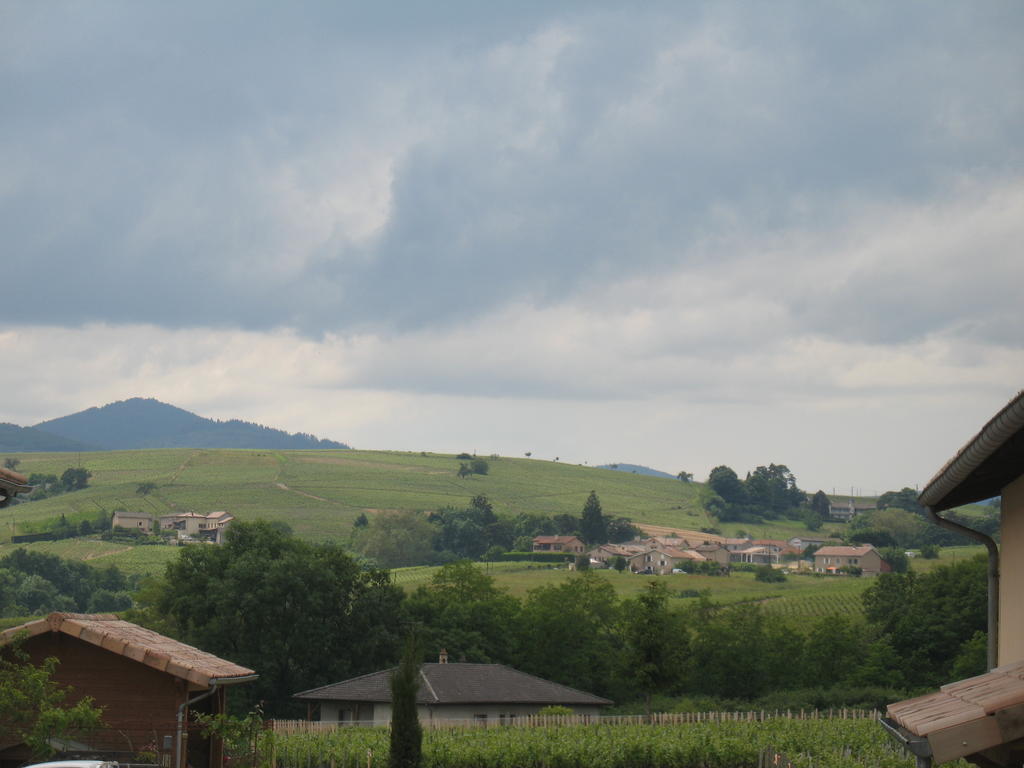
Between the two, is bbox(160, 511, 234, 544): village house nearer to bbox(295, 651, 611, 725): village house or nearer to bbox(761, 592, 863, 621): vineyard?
bbox(761, 592, 863, 621): vineyard

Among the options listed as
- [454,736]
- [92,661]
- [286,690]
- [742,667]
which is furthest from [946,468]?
[742,667]

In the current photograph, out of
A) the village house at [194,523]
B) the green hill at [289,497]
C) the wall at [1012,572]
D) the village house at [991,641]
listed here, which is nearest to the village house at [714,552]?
the green hill at [289,497]

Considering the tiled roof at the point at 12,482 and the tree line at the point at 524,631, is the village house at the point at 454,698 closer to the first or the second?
the tree line at the point at 524,631

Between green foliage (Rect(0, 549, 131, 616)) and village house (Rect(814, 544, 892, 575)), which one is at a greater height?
village house (Rect(814, 544, 892, 575))

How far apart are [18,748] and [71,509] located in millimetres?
150345

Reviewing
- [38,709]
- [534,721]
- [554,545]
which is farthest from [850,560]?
[38,709]

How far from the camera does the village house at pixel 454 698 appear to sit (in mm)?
46594

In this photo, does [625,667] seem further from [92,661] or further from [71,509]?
[71,509]

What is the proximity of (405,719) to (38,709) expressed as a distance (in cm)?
915

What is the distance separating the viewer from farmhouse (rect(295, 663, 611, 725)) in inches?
1836

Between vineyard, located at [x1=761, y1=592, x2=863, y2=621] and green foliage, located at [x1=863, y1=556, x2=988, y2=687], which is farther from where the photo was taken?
vineyard, located at [x1=761, y1=592, x2=863, y2=621]

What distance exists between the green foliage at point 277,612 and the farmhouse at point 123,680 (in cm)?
3610

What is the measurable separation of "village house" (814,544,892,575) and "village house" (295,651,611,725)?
9128cm

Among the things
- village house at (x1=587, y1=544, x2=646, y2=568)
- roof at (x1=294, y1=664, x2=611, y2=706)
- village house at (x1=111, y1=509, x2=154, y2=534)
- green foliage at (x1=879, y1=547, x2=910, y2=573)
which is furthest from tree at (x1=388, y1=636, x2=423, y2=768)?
village house at (x1=111, y1=509, x2=154, y2=534)
